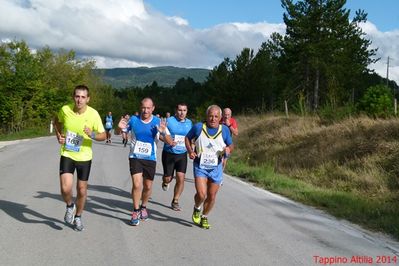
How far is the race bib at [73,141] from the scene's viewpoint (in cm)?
634

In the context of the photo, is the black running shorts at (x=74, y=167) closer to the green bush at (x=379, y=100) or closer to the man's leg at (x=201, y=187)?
the man's leg at (x=201, y=187)

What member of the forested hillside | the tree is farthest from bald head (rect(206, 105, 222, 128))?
the tree

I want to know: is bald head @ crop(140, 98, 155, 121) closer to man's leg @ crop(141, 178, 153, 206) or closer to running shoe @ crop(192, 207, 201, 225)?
man's leg @ crop(141, 178, 153, 206)

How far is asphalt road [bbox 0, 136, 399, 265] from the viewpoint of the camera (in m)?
5.40

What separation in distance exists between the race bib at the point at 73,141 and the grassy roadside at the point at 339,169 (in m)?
4.79

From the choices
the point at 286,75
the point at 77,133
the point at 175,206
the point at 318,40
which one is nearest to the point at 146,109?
the point at 77,133

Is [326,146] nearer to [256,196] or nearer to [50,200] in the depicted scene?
[256,196]

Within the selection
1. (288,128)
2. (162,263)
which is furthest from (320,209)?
(288,128)

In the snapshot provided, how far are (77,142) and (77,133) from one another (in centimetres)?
12

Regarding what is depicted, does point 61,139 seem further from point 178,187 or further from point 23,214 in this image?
point 178,187

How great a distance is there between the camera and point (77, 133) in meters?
6.34

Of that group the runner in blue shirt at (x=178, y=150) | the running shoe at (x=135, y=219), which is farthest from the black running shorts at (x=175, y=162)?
the running shoe at (x=135, y=219)

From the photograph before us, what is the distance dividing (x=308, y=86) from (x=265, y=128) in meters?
14.9

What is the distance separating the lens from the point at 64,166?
630 cm
